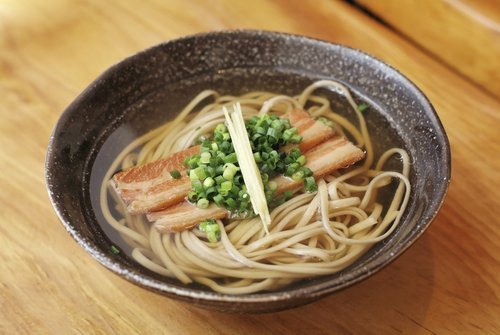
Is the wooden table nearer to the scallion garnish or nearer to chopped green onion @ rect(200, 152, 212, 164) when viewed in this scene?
the scallion garnish

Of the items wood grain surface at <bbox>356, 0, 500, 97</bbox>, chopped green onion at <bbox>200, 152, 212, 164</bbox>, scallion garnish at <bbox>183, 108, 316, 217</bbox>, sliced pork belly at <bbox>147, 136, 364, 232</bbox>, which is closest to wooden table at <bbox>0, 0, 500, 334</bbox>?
wood grain surface at <bbox>356, 0, 500, 97</bbox>

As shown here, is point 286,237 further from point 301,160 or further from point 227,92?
point 227,92

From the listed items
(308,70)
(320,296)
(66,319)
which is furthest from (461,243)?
(66,319)

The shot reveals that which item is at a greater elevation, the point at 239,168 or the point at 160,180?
the point at 239,168

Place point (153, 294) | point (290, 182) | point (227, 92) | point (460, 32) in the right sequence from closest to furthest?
point (153, 294) < point (290, 182) < point (227, 92) < point (460, 32)

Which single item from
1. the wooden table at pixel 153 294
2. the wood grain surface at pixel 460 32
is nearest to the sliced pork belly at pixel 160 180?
the wooden table at pixel 153 294

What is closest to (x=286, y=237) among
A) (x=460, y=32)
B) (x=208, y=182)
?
(x=208, y=182)

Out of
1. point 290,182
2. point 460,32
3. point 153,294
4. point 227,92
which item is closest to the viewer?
point 153,294

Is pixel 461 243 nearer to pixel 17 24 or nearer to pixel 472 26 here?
pixel 472 26
